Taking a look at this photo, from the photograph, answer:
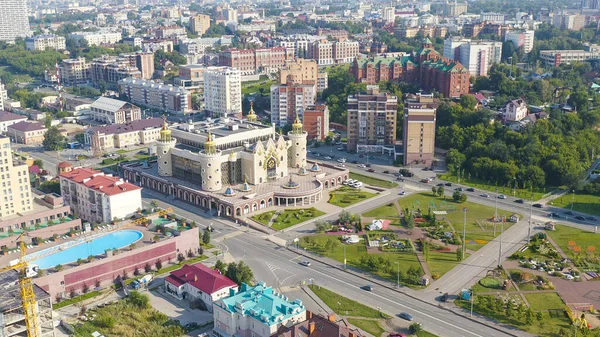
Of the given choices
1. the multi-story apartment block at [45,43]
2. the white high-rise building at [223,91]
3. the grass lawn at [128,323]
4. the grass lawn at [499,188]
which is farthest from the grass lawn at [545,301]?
the multi-story apartment block at [45,43]

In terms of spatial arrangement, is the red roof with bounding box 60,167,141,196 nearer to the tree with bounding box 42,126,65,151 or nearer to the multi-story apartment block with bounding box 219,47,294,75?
the tree with bounding box 42,126,65,151

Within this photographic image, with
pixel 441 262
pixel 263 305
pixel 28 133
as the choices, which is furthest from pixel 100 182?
pixel 28 133

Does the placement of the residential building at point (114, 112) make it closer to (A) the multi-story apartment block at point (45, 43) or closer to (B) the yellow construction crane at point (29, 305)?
(B) the yellow construction crane at point (29, 305)

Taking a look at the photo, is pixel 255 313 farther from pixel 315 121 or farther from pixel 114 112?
pixel 114 112

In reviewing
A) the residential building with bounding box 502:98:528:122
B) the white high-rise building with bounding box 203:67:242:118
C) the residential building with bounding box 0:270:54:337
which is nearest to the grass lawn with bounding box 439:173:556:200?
the residential building with bounding box 502:98:528:122

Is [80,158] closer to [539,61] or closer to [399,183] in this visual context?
[399,183]
